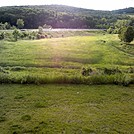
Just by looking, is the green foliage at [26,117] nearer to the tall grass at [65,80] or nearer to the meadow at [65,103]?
the meadow at [65,103]

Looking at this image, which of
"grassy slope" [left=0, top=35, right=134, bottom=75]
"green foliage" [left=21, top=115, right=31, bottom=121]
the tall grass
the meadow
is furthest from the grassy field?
"green foliage" [left=21, top=115, right=31, bottom=121]

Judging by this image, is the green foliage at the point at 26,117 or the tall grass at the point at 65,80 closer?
the green foliage at the point at 26,117

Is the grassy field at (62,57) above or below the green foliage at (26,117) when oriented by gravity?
below

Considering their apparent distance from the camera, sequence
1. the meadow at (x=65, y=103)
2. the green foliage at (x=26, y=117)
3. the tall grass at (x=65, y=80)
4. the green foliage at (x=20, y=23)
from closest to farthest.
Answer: the meadow at (x=65, y=103), the green foliage at (x=26, y=117), the tall grass at (x=65, y=80), the green foliage at (x=20, y=23)

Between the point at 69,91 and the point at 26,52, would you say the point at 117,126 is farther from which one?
the point at 26,52

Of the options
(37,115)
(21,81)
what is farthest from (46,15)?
(37,115)

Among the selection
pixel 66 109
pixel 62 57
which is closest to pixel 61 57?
pixel 62 57

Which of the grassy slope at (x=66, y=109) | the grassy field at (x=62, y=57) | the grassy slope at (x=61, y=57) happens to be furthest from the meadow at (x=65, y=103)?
the grassy slope at (x=61, y=57)

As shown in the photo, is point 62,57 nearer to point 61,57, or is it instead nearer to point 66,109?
point 61,57

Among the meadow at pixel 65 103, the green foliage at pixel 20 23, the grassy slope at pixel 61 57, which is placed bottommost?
the green foliage at pixel 20 23
